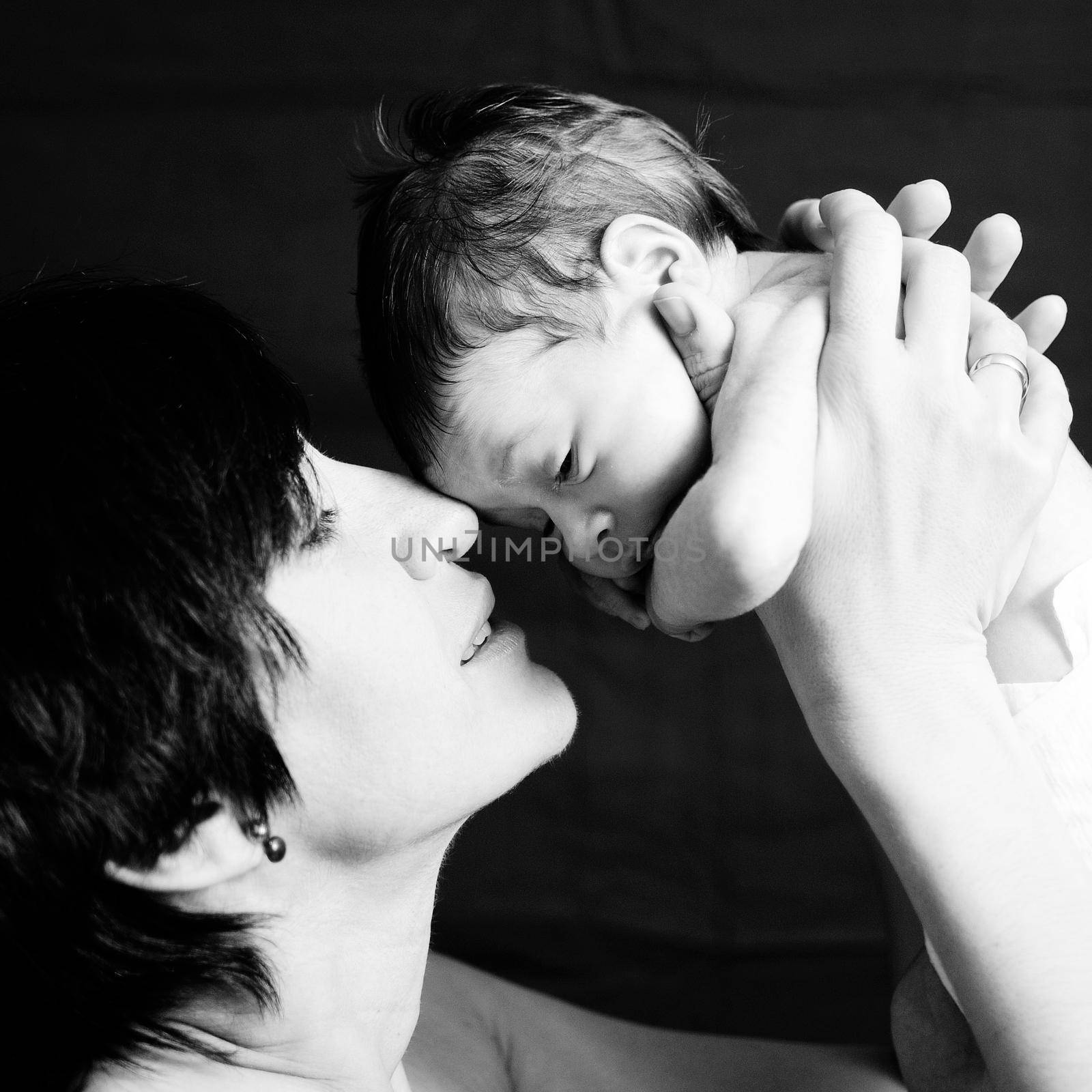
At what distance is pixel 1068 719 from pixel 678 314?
0.49 meters

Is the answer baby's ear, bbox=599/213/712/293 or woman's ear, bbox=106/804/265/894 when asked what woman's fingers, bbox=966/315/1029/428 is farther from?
woman's ear, bbox=106/804/265/894

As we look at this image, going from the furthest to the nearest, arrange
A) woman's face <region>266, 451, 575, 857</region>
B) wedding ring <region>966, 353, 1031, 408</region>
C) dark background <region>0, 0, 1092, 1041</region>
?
1. dark background <region>0, 0, 1092, 1041</region>
2. wedding ring <region>966, 353, 1031, 408</region>
3. woman's face <region>266, 451, 575, 857</region>

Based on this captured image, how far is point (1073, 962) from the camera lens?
0.76m

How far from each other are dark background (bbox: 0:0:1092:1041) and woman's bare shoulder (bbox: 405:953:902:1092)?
349 millimetres

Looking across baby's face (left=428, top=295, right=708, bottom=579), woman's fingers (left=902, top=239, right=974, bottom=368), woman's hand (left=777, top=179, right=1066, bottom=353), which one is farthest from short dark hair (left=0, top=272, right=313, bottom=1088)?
woman's hand (left=777, top=179, right=1066, bottom=353)

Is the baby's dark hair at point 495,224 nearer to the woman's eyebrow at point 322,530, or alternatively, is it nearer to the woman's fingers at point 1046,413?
the woman's eyebrow at point 322,530

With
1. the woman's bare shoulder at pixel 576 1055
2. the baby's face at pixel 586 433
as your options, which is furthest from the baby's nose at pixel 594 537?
the woman's bare shoulder at pixel 576 1055

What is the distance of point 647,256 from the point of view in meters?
1.14

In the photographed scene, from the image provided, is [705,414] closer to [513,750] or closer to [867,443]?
[867,443]

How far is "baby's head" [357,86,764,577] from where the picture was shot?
1.09m

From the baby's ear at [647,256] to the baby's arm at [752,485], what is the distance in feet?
0.40

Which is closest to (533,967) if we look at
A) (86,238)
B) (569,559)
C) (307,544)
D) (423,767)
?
(569,559)

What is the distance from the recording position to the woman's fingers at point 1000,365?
3.02 feet

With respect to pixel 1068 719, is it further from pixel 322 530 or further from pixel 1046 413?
pixel 322 530
